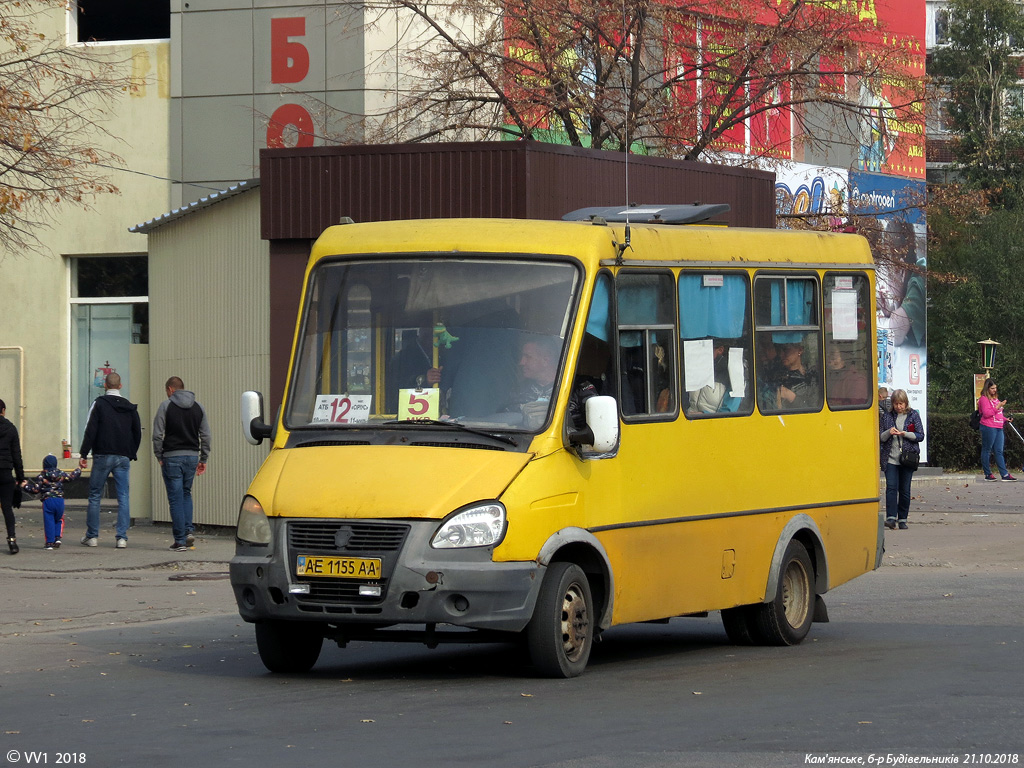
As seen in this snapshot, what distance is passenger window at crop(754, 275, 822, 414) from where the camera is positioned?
11.4 meters

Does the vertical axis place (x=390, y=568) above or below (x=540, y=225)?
below

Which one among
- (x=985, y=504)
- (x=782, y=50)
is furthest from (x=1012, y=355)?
(x=782, y=50)

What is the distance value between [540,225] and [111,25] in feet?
68.3

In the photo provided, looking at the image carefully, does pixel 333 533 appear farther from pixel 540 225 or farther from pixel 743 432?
pixel 743 432

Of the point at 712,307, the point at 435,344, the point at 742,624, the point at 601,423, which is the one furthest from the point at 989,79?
the point at 601,423

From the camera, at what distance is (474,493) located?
9.09m

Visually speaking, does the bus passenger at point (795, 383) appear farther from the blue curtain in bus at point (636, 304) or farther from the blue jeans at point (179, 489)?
the blue jeans at point (179, 489)

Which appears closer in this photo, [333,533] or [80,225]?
[333,533]

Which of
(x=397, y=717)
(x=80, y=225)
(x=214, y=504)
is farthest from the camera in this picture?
(x=80, y=225)

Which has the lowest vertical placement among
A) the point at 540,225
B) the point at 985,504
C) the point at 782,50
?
the point at 985,504

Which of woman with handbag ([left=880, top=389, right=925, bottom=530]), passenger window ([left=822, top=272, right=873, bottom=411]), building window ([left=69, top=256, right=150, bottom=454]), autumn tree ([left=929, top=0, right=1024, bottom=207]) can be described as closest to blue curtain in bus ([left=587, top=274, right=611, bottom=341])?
passenger window ([left=822, top=272, right=873, bottom=411])

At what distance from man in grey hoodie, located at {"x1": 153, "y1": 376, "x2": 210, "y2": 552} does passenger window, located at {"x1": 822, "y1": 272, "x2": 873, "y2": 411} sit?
8.19m

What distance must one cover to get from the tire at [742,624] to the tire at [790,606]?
26 millimetres

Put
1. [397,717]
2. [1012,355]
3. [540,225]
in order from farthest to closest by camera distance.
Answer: [1012,355]
[540,225]
[397,717]
